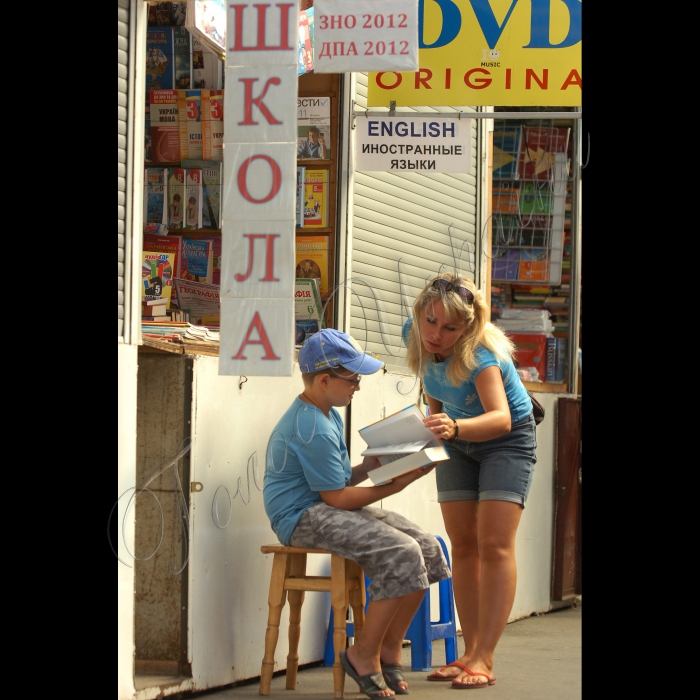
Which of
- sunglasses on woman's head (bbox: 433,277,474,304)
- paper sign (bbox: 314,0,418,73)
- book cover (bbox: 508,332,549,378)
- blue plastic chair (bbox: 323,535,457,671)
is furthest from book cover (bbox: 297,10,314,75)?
book cover (bbox: 508,332,549,378)

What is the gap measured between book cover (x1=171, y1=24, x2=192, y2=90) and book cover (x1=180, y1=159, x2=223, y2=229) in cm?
45

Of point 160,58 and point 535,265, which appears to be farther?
point 535,265

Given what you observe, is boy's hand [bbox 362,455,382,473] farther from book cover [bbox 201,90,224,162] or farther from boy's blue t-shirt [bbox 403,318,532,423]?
book cover [bbox 201,90,224,162]

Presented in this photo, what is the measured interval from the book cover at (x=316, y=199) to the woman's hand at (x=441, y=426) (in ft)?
6.89

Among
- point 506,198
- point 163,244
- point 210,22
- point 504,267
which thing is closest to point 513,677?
point 163,244

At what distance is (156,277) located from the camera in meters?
6.01

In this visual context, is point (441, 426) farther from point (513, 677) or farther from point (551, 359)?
point (551, 359)

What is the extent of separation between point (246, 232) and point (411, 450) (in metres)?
1.15

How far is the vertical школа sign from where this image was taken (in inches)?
157

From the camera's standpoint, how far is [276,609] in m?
4.84

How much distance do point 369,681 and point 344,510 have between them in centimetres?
67

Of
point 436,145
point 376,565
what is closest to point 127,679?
point 376,565

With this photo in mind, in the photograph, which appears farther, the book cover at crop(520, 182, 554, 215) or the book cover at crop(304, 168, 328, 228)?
the book cover at crop(520, 182, 554, 215)
